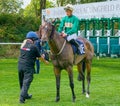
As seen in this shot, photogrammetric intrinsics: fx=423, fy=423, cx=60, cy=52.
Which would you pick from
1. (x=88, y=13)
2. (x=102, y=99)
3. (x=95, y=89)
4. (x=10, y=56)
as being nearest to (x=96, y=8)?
(x=88, y=13)

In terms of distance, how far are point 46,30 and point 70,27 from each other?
1.54m

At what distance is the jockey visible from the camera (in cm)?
1184

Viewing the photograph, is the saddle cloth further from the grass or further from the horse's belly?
the grass

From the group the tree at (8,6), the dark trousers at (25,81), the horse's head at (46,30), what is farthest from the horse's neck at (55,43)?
the tree at (8,6)

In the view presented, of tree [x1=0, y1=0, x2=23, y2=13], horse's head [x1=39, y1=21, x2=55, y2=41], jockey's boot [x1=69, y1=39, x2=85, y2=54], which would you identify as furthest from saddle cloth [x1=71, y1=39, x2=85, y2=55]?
tree [x1=0, y1=0, x2=23, y2=13]

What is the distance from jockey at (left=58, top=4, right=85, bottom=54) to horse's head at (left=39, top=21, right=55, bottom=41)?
775 mm

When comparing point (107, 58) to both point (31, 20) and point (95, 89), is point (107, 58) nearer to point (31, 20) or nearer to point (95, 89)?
point (31, 20)

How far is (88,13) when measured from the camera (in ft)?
105

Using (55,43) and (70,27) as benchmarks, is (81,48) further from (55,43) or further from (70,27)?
(55,43)

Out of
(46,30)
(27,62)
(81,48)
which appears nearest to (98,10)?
(81,48)

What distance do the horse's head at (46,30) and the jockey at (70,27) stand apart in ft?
2.54

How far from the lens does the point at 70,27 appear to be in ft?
39.8

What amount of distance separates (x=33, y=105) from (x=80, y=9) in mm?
22668

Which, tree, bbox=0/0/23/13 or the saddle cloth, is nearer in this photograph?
the saddle cloth
